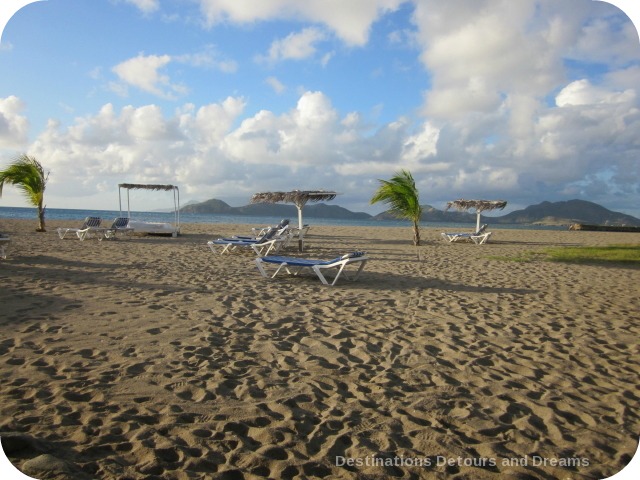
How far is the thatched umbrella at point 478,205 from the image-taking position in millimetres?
18423

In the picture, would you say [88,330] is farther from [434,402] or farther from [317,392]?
[434,402]

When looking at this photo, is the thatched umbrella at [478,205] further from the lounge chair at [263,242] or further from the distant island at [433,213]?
the distant island at [433,213]

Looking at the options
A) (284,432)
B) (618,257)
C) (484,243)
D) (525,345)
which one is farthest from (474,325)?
(484,243)

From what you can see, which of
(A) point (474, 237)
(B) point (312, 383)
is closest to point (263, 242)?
(B) point (312, 383)

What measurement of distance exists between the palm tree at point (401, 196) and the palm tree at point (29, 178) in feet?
46.6

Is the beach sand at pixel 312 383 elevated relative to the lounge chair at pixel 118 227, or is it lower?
lower

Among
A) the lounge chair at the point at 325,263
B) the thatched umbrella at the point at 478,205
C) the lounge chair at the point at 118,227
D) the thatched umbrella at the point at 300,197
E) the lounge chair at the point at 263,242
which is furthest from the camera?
the thatched umbrella at the point at 478,205

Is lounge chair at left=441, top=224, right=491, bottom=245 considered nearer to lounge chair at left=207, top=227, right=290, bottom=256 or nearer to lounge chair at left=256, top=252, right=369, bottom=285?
lounge chair at left=207, top=227, right=290, bottom=256

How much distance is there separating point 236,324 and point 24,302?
9.13 ft

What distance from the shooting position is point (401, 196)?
1407 centimetres

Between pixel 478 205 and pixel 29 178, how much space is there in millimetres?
20019

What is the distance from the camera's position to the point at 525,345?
385 cm

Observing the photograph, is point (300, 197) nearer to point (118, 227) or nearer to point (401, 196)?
point (401, 196)

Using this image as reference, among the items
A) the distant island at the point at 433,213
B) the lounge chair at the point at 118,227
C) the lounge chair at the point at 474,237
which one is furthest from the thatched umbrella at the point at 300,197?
the distant island at the point at 433,213
